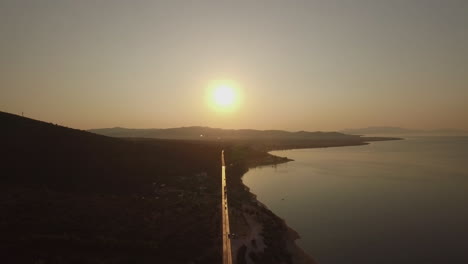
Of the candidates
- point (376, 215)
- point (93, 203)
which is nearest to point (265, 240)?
point (93, 203)

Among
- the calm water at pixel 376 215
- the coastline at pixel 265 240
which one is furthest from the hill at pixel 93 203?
the calm water at pixel 376 215

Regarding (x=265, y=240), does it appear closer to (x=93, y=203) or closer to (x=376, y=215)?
(x=93, y=203)

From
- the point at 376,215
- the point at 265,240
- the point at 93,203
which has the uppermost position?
the point at 93,203

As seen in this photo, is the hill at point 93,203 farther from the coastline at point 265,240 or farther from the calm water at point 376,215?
the calm water at point 376,215

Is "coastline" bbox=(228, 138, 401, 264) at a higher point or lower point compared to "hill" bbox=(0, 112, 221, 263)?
lower

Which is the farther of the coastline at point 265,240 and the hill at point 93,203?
the coastline at point 265,240

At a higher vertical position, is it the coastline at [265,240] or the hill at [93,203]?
the hill at [93,203]

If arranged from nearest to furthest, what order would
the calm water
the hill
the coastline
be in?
the hill → the coastline → the calm water

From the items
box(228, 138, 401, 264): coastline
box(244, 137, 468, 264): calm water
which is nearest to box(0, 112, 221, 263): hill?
box(228, 138, 401, 264): coastline

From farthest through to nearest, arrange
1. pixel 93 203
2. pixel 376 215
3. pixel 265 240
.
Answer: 1. pixel 376 215
2. pixel 93 203
3. pixel 265 240

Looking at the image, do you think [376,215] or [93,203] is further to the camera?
[376,215]

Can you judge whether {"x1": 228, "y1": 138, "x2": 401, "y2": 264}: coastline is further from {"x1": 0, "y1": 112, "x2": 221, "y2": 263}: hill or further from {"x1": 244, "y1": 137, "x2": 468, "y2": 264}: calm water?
{"x1": 0, "y1": 112, "x2": 221, "y2": 263}: hill
